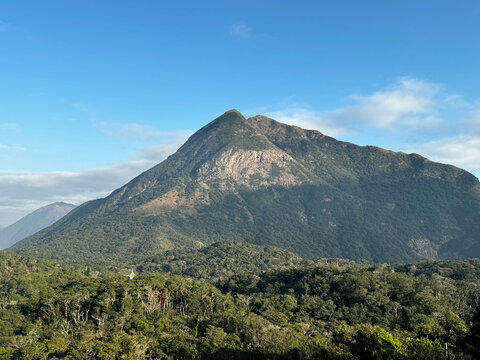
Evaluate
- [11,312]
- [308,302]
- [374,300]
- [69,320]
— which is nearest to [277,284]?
[308,302]

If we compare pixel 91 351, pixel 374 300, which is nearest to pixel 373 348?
pixel 91 351

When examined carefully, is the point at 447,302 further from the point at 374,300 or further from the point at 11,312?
the point at 11,312

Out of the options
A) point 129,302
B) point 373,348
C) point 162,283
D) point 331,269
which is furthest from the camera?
point 331,269

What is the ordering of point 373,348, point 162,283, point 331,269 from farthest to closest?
1. point 331,269
2. point 162,283
3. point 373,348

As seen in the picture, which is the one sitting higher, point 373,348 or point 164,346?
point 373,348

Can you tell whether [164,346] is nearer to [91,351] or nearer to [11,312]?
[91,351]

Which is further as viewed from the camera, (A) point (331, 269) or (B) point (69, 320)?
(A) point (331, 269)
